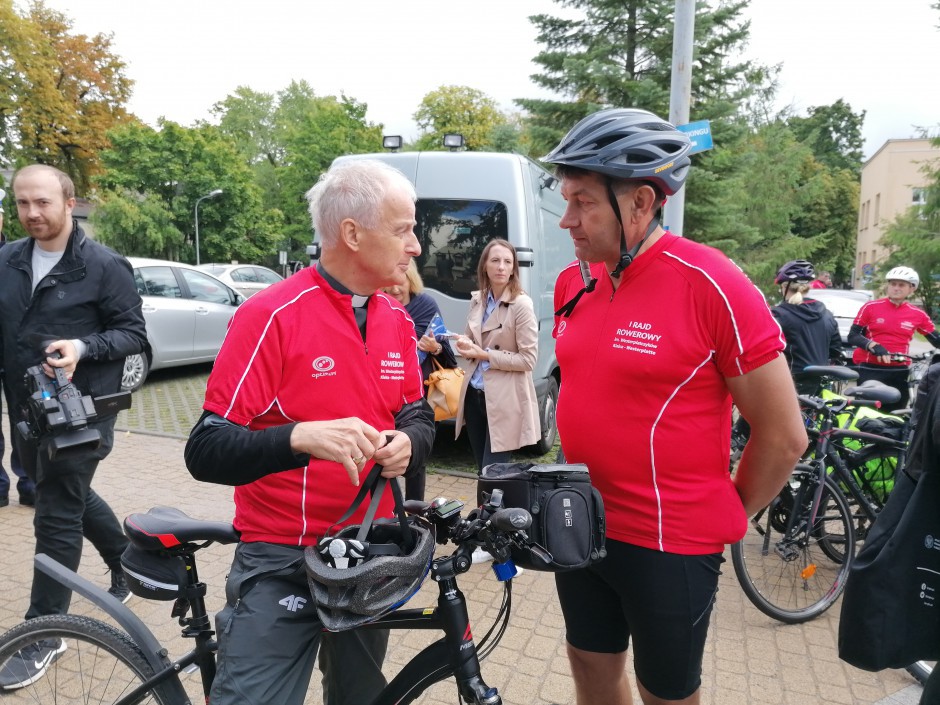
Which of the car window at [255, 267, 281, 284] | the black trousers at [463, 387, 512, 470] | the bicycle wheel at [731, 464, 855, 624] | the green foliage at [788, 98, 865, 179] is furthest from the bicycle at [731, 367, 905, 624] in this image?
the green foliage at [788, 98, 865, 179]

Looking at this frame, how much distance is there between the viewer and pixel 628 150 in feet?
6.12

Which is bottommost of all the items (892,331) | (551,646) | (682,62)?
(551,646)

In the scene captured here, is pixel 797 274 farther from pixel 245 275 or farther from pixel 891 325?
pixel 245 275

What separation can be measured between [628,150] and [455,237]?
4483mm

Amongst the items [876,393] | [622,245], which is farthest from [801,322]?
[622,245]

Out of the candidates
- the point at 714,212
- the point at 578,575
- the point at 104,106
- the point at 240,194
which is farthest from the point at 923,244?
the point at 104,106

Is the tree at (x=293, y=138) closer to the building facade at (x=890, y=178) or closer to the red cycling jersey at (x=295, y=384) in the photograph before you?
the red cycling jersey at (x=295, y=384)

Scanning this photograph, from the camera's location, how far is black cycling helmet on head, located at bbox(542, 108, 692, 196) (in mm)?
1854

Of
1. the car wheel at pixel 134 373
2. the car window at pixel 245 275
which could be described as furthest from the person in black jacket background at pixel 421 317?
the car window at pixel 245 275

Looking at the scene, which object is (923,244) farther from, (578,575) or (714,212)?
(578,575)

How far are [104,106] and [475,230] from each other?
34.3 m

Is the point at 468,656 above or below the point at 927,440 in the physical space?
below

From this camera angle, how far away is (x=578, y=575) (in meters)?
2.13

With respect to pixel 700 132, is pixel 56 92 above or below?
above
